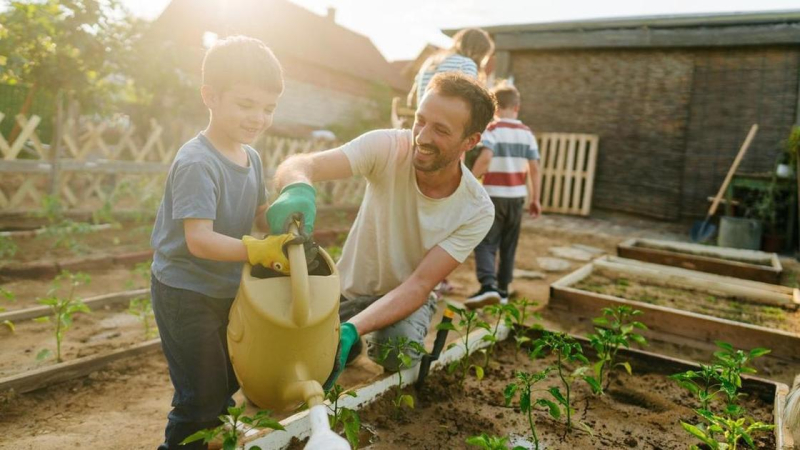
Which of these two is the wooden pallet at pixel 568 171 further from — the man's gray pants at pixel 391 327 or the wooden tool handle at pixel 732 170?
A: the man's gray pants at pixel 391 327

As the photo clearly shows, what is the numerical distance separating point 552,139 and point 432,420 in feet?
27.3

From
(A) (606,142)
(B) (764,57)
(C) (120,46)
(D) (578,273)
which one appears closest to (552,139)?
(A) (606,142)

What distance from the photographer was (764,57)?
316 inches

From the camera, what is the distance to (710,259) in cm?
549

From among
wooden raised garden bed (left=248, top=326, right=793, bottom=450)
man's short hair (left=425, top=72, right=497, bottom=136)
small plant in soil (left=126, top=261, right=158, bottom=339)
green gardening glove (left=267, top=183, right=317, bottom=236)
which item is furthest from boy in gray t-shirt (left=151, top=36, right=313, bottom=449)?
small plant in soil (left=126, top=261, right=158, bottom=339)

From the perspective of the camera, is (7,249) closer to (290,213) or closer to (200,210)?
(200,210)

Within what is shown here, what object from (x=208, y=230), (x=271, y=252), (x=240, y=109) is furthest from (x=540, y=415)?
(x=240, y=109)

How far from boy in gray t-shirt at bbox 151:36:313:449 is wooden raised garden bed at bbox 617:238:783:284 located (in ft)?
16.8

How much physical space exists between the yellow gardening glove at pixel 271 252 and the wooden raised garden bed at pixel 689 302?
9.22 ft

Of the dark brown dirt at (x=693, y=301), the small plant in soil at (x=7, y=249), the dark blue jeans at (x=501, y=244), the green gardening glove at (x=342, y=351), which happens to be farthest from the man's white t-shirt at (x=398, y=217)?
the small plant in soil at (x=7, y=249)

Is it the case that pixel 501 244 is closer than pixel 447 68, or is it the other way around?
pixel 447 68

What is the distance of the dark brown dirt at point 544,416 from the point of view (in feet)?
6.30

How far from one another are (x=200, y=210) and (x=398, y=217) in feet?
3.67

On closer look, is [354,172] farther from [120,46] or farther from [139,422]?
[120,46]
